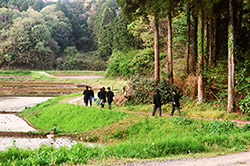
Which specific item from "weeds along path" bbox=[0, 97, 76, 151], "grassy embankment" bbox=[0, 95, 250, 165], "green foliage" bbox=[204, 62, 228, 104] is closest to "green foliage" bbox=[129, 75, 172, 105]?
"green foliage" bbox=[204, 62, 228, 104]

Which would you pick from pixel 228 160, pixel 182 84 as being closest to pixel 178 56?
pixel 182 84

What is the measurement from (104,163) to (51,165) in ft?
4.47

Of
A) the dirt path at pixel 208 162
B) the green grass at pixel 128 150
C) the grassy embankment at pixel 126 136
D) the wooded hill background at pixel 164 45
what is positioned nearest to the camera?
the dirt path at pixel 208 162

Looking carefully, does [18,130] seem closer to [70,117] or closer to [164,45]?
[70,117]

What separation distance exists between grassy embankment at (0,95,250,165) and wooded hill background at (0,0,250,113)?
410 cm

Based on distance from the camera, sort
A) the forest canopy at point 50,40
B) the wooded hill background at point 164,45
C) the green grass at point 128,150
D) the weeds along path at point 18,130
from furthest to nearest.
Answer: the forest canopy at point 50,40
the wooded hill background at point 164,45
the weeds along path at point 18,130
the green grass at point 128,150

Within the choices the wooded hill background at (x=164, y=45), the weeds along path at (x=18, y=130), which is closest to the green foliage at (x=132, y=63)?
the wooded hill background at (x=164, y=45)

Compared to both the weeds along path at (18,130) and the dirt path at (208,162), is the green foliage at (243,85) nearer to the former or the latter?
the dirt path at (208,162)

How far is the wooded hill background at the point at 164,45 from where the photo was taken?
53.9 feet

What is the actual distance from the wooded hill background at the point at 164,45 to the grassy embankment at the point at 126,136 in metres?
4.10

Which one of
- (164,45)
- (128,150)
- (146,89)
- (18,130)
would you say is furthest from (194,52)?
(128,150)

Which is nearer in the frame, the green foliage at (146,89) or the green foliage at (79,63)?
the green foliage at (146,89)

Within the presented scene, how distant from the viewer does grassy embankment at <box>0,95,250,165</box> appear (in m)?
7.88

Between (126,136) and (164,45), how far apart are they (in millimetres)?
19426
